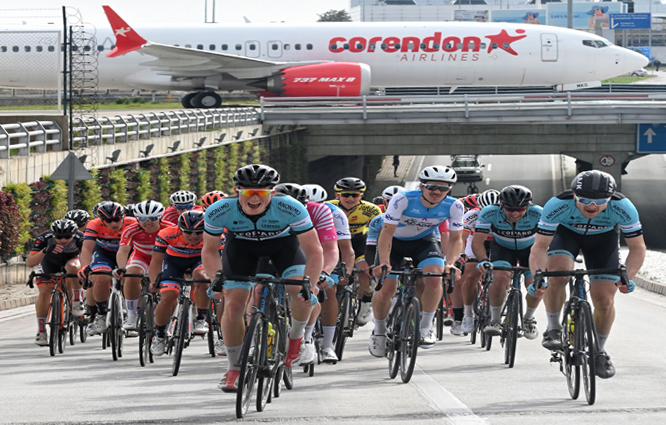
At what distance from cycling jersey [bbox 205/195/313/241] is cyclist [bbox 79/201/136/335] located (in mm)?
4264

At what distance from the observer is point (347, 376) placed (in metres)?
9.38

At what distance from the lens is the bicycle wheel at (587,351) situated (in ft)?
24.5

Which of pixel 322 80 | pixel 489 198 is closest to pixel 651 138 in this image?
pixel 322 80

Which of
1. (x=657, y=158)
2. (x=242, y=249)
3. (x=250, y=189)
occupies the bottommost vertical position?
(x=657, y=158)

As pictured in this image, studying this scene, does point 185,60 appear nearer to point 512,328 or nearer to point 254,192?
point 512,328

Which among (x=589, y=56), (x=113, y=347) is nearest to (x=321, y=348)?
(x=113, y=347)

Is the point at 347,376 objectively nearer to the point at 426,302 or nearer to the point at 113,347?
the point at 426,302

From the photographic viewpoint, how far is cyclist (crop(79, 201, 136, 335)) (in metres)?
11.3

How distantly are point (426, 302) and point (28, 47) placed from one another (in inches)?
1557

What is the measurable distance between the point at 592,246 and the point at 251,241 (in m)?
2.82

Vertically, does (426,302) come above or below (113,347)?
above

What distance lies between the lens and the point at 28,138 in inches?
835

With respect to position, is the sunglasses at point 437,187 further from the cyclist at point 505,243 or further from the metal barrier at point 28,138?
the metal barrier at point 28,138

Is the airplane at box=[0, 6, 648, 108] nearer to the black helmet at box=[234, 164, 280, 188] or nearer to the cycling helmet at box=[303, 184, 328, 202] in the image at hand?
the cycling helmet at box=[303, 184, 328, 202]
